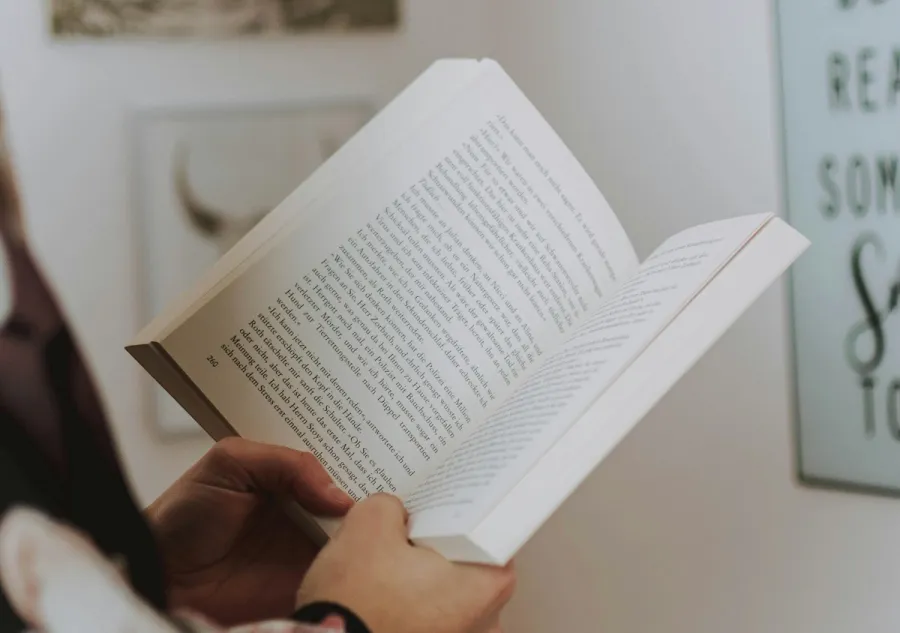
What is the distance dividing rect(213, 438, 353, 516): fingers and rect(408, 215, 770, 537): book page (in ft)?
0.15

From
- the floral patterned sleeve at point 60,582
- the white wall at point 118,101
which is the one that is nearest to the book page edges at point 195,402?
the floral patterned sleeve at point 60,582

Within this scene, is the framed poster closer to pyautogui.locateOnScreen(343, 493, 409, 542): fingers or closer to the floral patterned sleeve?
pyautogui.locateOnScreen(343, 493, 409, 542): fingers

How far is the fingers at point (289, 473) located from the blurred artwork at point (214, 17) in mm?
750

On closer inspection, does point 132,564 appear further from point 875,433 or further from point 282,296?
point 875,433

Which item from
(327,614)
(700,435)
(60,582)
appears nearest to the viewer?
(60,582)

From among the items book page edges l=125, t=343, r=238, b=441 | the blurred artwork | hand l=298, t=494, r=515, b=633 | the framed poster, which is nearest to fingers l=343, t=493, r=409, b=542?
hand l=298, t=494, r=515, b=633

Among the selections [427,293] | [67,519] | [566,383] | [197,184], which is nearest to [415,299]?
[427,293]

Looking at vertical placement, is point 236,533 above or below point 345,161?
below

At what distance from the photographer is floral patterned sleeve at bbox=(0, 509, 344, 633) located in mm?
263

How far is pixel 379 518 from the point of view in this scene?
449 mm

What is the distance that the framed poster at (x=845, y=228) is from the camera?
2.12 ft

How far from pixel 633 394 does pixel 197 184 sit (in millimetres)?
863

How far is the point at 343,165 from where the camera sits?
0.57 meters

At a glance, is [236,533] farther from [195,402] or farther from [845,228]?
[845,228]
